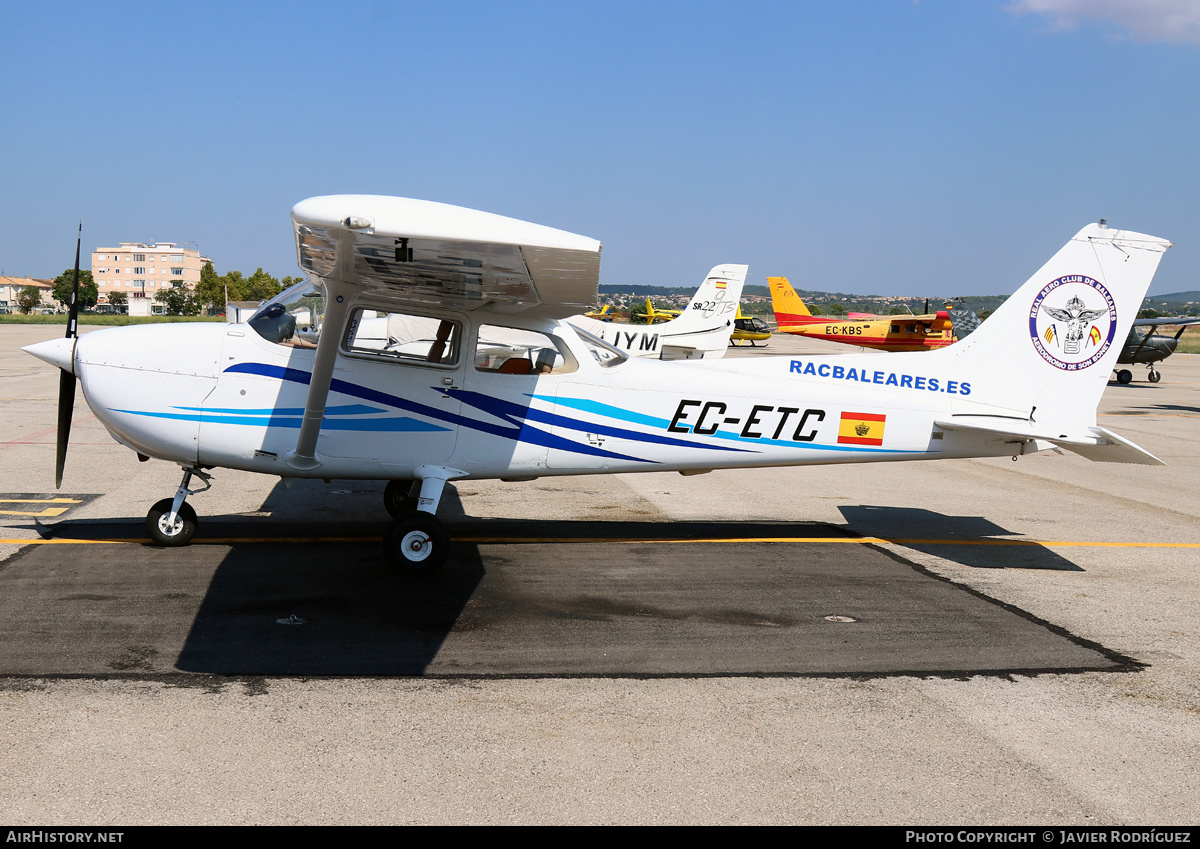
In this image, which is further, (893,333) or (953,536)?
(893,333)

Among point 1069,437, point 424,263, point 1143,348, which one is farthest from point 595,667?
point 1143,348

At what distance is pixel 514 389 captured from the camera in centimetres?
688

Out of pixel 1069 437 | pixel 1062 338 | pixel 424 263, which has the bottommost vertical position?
pixel 1069 437

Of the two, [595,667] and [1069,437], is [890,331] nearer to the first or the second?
[1069,437]

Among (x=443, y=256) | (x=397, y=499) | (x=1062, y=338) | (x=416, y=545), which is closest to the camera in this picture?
(x=443, y=256)

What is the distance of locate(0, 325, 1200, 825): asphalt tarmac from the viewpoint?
348cm

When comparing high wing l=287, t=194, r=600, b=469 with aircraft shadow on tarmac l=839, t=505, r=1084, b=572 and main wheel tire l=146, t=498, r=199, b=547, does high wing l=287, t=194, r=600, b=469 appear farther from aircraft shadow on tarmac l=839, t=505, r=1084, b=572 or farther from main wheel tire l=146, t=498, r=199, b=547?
aircraft shadow on tarmac l=839, t=505, r=1084, b=572

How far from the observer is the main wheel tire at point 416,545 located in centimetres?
634

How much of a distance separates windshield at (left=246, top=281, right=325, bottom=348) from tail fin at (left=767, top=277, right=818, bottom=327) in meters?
45.6

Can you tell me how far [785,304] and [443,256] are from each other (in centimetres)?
4895

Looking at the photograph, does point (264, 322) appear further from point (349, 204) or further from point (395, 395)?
point (349, 204)

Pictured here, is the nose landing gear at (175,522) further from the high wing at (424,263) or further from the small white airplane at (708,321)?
the small white airplane at (708,321)

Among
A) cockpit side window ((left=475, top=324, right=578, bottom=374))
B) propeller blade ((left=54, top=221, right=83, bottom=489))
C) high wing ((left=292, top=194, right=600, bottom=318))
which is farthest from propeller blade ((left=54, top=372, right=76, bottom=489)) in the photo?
cockpit side window ((left=475, top=324, right=578, bottom=374))
